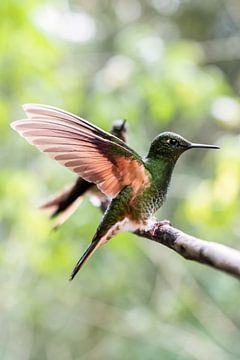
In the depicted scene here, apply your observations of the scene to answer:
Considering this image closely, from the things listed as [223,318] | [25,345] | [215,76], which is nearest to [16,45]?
[215,76]

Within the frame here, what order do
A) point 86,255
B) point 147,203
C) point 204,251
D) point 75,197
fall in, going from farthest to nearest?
point 75,197, point 147,203, point 86,255, point 204,251

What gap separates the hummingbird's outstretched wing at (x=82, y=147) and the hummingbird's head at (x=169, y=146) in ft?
0.11

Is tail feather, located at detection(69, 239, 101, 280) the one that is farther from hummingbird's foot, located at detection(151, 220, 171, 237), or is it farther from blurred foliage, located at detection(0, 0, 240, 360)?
blurred foliage, located at detection(0, 0, 240, 360)

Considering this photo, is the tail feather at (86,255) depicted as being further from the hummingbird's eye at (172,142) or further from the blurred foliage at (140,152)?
the blurred foliage at (140,152)

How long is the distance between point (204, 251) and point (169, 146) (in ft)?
1.07

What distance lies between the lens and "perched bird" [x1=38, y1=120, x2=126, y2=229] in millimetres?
1044

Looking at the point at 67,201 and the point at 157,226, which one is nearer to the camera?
the point at 157,226

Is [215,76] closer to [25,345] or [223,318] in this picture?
A: [223,318]

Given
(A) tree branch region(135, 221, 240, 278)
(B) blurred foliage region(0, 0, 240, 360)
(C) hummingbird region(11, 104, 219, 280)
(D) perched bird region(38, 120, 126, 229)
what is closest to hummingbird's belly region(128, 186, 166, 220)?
(C) hummingbird region(11, 104, 219, 280)

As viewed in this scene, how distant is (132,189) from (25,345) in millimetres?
2357

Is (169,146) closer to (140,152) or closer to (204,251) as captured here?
(204,251)

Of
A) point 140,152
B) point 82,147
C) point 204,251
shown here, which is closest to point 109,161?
point 82,147

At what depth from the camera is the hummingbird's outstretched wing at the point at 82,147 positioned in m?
0.62

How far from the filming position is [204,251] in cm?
42
